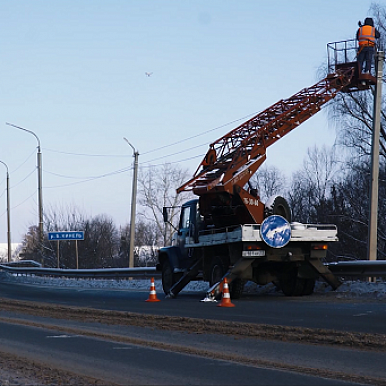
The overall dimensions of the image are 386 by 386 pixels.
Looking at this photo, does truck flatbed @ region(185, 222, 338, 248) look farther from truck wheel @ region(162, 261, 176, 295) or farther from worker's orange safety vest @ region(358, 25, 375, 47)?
worker's orange safety vest @ region(358, 25, 375, 47)

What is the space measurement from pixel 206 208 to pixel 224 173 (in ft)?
4.06

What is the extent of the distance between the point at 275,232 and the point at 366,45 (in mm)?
10305

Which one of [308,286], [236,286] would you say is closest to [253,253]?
[236,286]

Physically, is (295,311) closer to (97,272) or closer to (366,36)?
(366,36)

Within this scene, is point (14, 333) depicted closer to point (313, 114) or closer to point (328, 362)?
point (328, 362)

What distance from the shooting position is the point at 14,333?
10711mm

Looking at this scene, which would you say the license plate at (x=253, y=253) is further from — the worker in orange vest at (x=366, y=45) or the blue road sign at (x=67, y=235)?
the blue road sign at (x=67, y=235)

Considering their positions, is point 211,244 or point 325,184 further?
point 325,184

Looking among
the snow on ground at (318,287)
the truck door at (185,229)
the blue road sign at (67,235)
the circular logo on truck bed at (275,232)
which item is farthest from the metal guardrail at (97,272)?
the circular logo on truck bed at (275,232)

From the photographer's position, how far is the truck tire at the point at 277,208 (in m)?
17.3

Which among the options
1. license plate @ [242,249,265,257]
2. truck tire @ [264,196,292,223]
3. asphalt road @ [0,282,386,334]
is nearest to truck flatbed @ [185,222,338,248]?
license plate @ [242,249,265,257]

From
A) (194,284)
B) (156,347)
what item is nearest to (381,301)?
(156,347)

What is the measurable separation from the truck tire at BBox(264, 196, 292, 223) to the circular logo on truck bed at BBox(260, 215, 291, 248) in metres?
1.33

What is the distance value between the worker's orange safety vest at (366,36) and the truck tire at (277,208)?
8.54m
